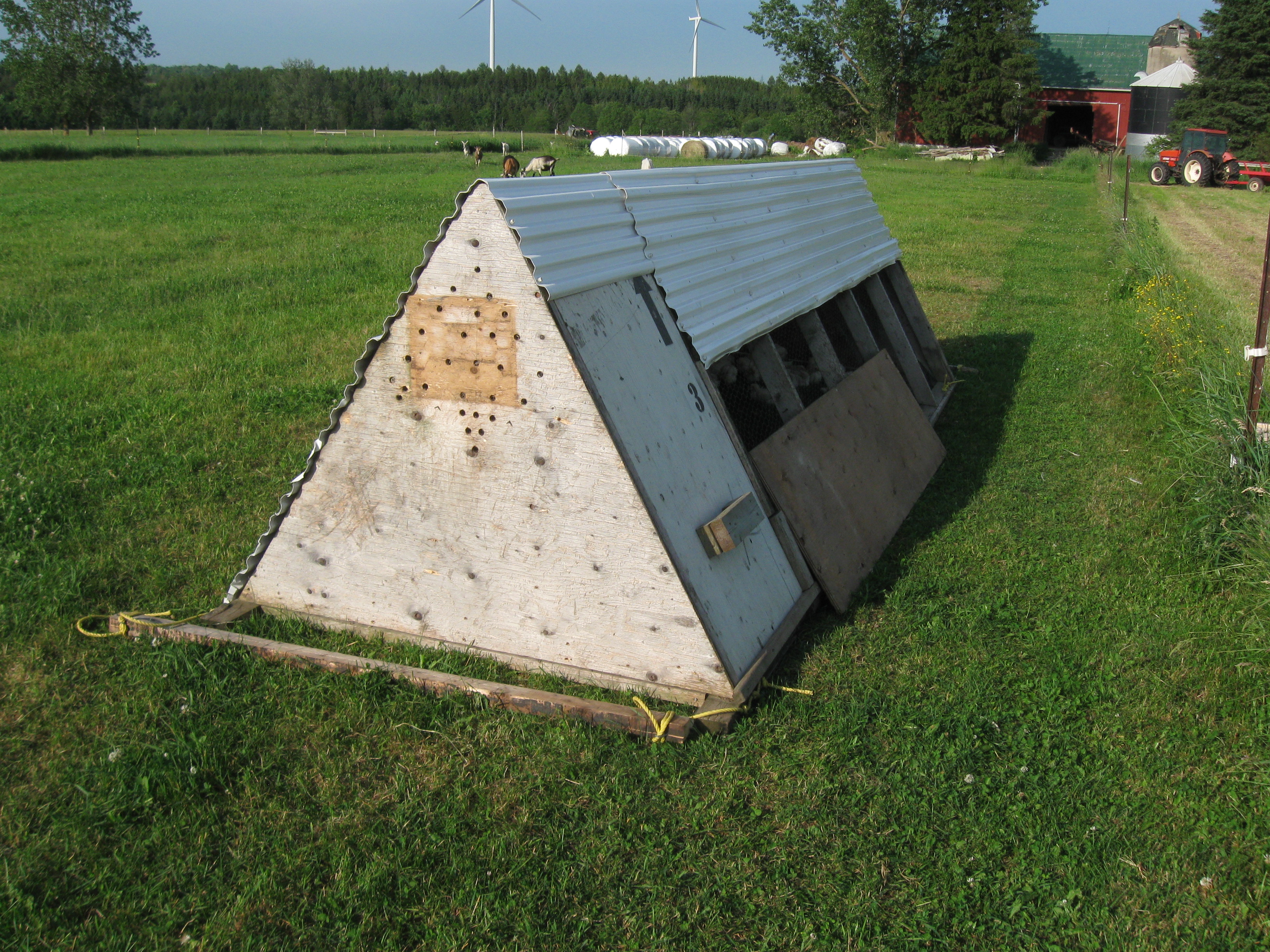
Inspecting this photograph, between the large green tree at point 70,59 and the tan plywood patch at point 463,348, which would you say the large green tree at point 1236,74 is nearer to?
the tan plywood patch at point 463,348

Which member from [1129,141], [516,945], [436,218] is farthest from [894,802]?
[1129,141]

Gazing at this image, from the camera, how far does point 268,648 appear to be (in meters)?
3.77

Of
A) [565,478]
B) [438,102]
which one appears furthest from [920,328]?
[438,102]

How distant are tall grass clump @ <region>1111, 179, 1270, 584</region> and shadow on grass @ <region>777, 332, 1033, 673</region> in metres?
1.14

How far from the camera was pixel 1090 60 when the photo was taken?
5216 cm

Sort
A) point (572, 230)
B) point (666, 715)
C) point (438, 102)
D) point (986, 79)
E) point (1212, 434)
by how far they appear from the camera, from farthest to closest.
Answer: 1. point (438, 102)
2. point (986, 79)
3. point (1212, 434)
4. point (572, 230)
5. point (666, 715)

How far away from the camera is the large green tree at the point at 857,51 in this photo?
169 ft

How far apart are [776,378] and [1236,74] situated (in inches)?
1741

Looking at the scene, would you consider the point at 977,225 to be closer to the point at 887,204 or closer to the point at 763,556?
the point at 887,204

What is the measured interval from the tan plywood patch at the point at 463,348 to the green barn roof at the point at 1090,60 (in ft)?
177

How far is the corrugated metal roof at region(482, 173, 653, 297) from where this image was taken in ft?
10.9

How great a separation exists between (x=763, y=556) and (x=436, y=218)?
13874 mm

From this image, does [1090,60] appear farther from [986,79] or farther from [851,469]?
[851,469]

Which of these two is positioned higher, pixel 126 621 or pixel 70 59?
pixel 70 59
